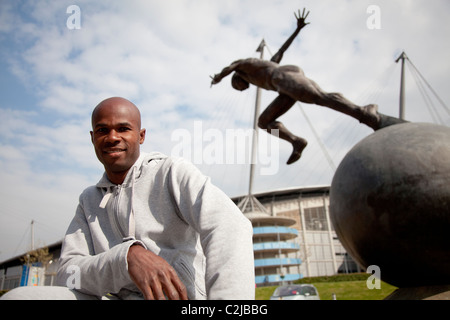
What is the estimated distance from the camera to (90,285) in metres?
1.49

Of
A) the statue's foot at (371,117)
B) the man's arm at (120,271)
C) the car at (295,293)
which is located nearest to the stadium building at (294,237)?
the car at (295,293)

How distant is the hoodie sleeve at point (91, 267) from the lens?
1.41 m

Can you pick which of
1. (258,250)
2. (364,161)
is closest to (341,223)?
(364,161)

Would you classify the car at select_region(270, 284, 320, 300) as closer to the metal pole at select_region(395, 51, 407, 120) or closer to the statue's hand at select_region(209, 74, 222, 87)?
the metal pole at select_region(395, 51, 407, 120)

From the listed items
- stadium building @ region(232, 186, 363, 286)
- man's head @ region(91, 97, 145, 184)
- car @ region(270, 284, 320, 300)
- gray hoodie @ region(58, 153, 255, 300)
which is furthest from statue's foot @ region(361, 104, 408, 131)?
stadium building @ region(232, 186, 363, 286)

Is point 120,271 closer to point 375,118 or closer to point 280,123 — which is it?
point 375,118

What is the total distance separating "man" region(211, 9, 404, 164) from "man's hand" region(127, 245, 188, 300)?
5598 millimetres

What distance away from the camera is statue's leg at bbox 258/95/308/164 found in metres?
6.98

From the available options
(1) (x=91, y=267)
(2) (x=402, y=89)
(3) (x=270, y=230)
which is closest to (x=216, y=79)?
(2) (x=402, y=89)

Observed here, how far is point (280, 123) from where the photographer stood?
23.9 ft

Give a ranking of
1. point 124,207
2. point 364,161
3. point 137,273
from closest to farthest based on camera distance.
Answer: point 137,273
point 124,207
point 364,161

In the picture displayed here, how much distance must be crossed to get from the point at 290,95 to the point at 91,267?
242 inches
